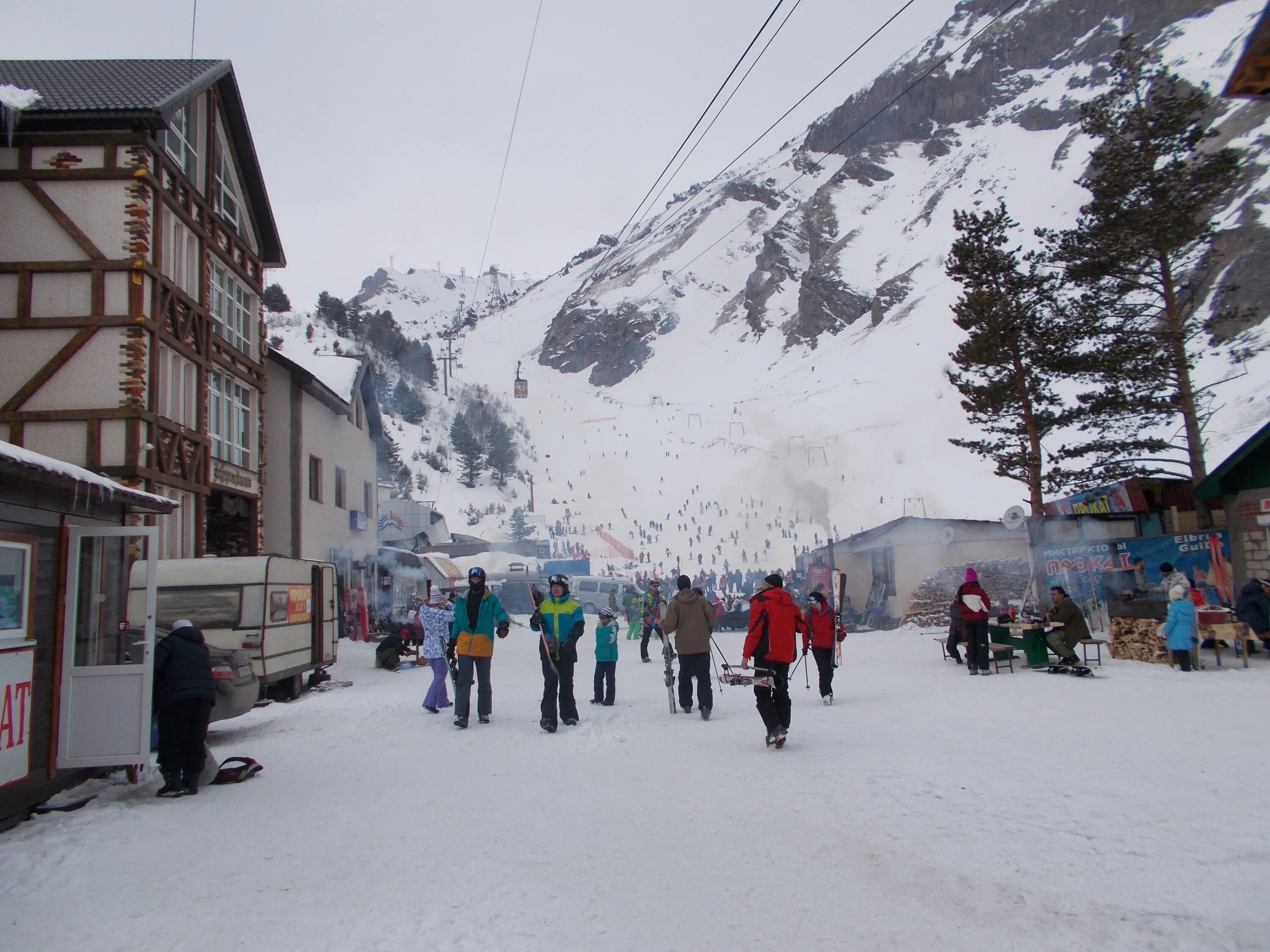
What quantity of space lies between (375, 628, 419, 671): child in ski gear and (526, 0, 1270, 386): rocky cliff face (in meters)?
91.4

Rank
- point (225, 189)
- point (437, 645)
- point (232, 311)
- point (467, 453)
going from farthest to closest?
point (467, 453) → point (232, 311) → point (225, 189) → point (437, 645)

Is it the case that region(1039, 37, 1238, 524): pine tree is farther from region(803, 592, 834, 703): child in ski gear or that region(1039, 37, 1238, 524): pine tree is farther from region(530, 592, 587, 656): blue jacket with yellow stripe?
region(530, 592, 587, 656): blue jacket with yellow stripe

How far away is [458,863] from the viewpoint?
497 centimetres

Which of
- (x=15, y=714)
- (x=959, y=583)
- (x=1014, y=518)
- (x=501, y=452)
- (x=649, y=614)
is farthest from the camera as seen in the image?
(x=501, y=452)

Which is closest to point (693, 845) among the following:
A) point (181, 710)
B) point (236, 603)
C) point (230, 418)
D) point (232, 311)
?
point (181, 710)

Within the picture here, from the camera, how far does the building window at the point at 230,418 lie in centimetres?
1783

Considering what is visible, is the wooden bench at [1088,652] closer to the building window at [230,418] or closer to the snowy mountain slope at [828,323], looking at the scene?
the building window at [230,418]

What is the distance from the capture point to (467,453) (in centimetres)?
7894

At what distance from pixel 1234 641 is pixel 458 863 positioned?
515 inches

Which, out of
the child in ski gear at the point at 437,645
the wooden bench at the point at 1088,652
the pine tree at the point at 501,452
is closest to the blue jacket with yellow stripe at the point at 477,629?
the child in ski gear at the point at 437,645

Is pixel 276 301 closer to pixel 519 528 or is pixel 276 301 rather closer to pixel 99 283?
pixel 519 528

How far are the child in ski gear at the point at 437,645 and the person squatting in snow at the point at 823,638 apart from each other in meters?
4.62

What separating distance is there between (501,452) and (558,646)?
7760cm

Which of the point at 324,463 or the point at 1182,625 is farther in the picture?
the point at 324,463
